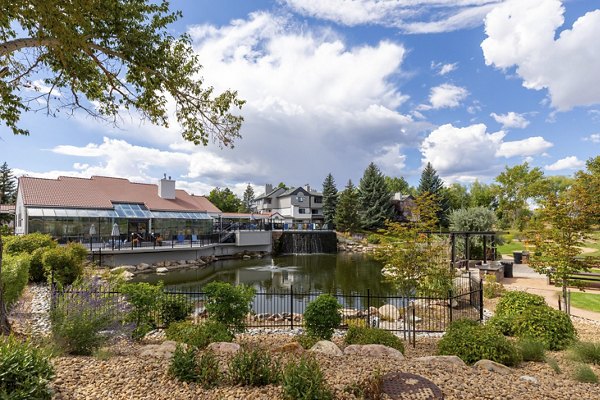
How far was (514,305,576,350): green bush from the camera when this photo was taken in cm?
700

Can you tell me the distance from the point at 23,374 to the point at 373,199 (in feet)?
144

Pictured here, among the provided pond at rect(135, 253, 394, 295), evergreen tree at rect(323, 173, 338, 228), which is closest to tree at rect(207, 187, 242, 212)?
evergreen tree at rect(323, 173, 338, 228)

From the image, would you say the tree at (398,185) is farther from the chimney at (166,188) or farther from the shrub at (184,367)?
the shrub at (184,367)

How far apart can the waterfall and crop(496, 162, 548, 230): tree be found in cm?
2448

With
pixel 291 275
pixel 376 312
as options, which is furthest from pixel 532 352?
pixel 291 275

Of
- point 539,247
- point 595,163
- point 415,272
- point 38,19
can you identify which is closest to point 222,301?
point 415,272

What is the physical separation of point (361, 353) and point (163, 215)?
2687cm

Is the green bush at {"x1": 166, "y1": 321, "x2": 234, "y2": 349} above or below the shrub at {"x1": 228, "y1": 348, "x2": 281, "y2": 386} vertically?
below

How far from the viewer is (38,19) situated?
505 cm

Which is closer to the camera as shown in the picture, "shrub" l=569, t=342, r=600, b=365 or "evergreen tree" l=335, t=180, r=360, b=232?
"shrub" l=569, t=342, r=600, b=365

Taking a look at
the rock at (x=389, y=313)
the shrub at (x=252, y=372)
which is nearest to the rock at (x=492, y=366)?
the shrub at (x=252, y=372)

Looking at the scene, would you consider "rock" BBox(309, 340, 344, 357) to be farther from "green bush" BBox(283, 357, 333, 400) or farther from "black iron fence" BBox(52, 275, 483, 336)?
"black iron fence" BBox(52, 275, 483, 336)

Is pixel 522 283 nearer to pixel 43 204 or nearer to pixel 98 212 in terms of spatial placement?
pixel 98 212

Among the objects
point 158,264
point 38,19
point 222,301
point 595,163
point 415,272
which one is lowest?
point 158,264
